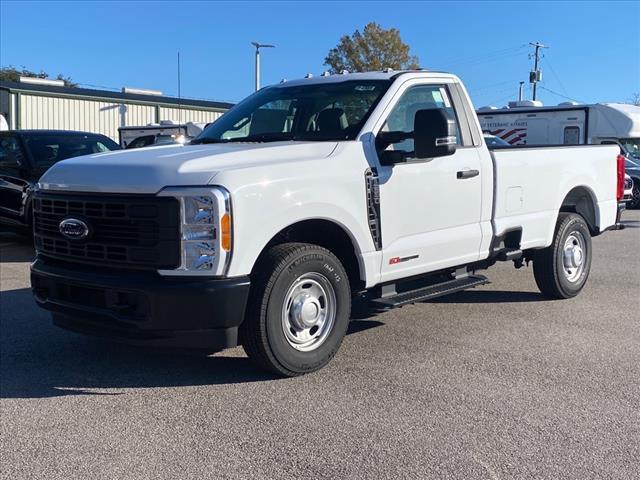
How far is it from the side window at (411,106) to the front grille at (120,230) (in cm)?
191

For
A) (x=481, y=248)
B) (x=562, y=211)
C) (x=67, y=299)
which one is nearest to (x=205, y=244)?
(x=67, y=299)

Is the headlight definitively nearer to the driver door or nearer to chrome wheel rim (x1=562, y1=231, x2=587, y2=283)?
the driver door

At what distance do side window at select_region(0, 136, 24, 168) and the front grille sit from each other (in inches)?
257

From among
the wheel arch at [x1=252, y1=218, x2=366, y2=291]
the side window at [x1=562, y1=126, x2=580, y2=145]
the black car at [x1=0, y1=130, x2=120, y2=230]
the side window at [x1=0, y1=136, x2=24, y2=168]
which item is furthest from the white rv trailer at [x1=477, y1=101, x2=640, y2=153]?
the wheel arch at [x1=252, y1=218, x2=366, y2=291]

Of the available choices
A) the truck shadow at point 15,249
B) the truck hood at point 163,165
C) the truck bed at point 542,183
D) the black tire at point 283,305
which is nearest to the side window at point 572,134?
the truck bed at point 542,183

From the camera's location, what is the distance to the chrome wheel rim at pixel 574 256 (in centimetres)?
742

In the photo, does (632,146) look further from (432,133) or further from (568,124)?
(432,133)

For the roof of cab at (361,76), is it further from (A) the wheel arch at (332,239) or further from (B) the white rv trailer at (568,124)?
(B) the white rv trailer at (568,124)

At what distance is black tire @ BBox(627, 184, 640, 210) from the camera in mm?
20138

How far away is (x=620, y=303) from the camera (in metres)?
7.27

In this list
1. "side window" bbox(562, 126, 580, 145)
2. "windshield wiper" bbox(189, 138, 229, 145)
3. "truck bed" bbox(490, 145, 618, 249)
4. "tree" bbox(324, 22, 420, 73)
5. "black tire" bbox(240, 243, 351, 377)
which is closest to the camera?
"black tire" bbox(240, 243, 351, 377)

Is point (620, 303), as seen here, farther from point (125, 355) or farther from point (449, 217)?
point (125, 355)

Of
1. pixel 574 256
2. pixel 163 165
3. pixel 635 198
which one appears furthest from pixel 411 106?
pixel 635 198

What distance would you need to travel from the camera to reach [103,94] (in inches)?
1355
